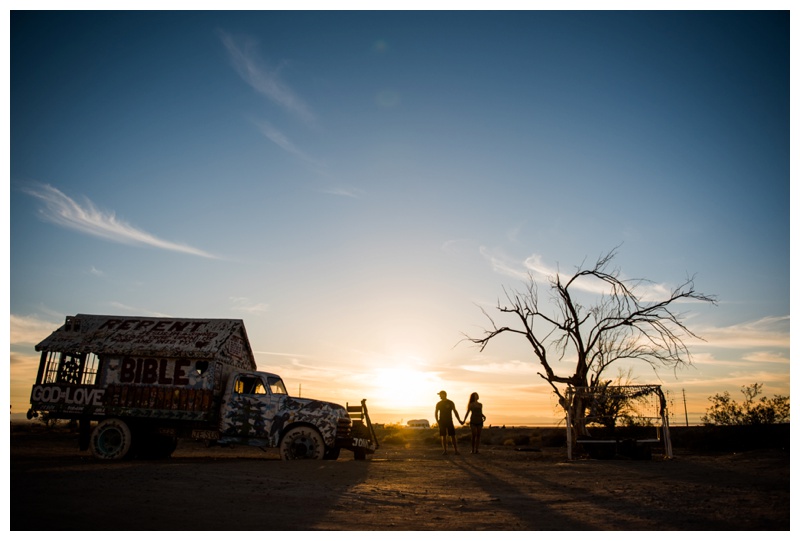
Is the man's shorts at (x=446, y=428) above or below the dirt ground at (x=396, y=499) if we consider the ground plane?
above

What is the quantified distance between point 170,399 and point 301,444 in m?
4.05

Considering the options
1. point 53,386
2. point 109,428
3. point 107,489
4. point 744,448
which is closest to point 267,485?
point 107,489

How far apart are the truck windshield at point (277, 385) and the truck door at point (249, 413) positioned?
0.73 ft

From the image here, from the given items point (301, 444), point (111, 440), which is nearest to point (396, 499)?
point (301, 444)

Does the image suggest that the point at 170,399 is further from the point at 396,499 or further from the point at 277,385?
the point at 396,499

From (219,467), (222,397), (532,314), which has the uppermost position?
(532,314)

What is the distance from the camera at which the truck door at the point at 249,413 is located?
1486cm

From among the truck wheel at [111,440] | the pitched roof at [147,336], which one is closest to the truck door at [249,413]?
the pitched roof at [147,336]

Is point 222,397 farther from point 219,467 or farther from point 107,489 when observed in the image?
point 107,489

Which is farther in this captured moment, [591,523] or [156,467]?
[156,467]

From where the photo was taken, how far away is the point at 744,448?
72.6 ft

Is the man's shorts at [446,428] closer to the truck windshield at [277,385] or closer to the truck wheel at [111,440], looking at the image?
the truck windshield at [277,385]

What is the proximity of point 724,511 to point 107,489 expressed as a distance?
336 inches

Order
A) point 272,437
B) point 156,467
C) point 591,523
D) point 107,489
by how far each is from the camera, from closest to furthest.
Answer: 1. point 591,523
2. point 107,489
3. point 156,467
4. point 272,437
